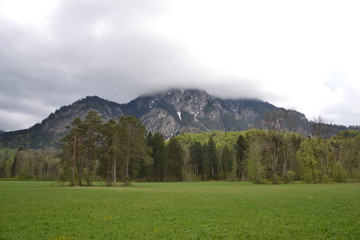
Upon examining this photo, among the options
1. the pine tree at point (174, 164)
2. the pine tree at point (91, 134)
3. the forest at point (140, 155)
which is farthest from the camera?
the pine tree at point (174, 164)

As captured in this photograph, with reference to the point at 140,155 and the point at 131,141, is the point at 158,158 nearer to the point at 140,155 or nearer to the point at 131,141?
the point at 140,155

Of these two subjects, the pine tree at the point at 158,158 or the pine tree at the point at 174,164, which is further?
the pine tree at the point at 174,164

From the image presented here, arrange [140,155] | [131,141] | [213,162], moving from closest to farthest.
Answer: [131,141] < [140,155] < [213,162]

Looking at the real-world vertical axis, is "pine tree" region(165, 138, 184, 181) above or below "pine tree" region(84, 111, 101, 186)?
below

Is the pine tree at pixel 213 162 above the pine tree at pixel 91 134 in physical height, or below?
below

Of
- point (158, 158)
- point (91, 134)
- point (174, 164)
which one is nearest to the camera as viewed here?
point (91, 134)

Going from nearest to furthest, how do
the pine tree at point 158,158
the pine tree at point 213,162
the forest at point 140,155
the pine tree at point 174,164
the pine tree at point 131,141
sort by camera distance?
the forest at point 140,155
the pine tree at point 131,141
the pine tree at point 158,158
the pine tree at point 174,164
the pine tree at point 213,162

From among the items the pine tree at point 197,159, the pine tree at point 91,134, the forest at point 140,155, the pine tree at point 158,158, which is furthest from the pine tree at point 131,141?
the pine tree at point 197,159

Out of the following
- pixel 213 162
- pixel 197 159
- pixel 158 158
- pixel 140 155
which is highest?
pixel 140 155

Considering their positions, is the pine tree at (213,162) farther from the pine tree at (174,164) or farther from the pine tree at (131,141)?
the pine tree at (131,141)

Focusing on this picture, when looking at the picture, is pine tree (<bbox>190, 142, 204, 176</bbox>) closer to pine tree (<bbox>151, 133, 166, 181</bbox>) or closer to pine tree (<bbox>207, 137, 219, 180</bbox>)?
pine tree (<bbox>207, 137, 219, 180</bbox>)

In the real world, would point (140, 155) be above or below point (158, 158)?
above

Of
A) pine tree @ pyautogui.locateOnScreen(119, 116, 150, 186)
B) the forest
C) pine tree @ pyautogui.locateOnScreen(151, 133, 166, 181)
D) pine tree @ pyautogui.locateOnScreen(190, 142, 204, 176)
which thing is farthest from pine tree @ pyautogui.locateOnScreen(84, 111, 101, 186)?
pine tree @ pyautogui.locateOnScreen(190, 142, 204, 176)

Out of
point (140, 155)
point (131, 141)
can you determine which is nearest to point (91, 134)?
point (131, 141)
